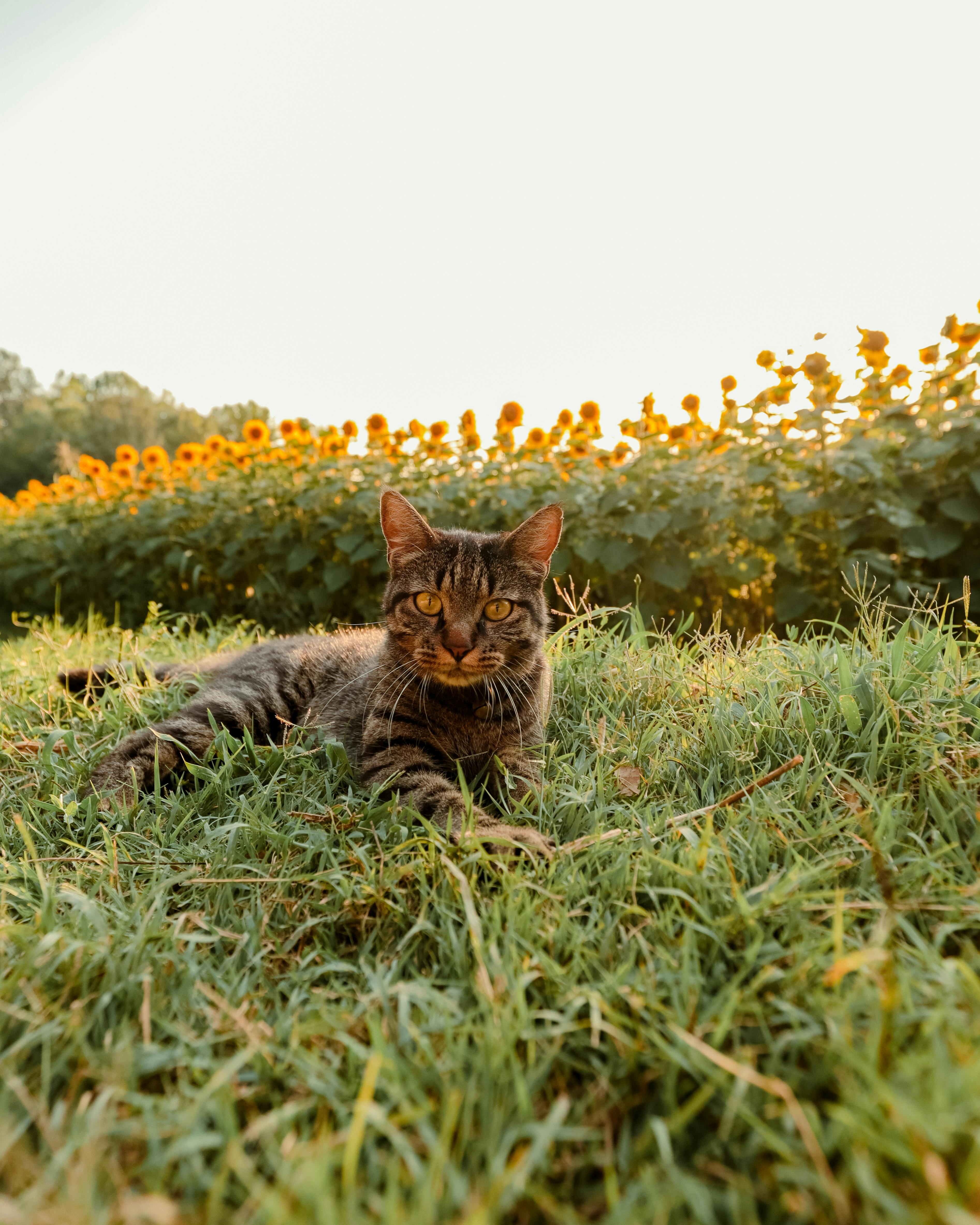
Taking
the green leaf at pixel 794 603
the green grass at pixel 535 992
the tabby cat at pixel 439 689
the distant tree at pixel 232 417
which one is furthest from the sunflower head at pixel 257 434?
the distant tree at pixel 232 417

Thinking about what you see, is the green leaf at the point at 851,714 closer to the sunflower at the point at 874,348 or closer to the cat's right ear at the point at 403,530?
the cat's right ear at the point at 403,530

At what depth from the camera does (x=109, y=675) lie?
3.17 m

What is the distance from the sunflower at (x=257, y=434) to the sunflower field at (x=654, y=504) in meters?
0.02

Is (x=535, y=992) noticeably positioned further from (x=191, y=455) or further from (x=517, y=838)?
(x=191, y=455)

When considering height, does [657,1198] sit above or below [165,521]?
below

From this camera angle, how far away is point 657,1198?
84cm

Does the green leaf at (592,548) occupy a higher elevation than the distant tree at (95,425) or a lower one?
lower

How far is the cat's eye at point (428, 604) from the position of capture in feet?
7.41

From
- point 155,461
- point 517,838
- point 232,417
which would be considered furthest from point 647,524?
point 232,417

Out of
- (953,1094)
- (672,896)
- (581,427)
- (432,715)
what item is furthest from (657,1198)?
(581,427)

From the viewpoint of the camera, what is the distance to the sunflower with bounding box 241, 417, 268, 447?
6.25 metres

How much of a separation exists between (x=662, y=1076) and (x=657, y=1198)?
0.75ft

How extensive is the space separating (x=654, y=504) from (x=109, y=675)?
3210 millimetres

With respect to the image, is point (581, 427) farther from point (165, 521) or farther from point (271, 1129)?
point (271, 1129)
